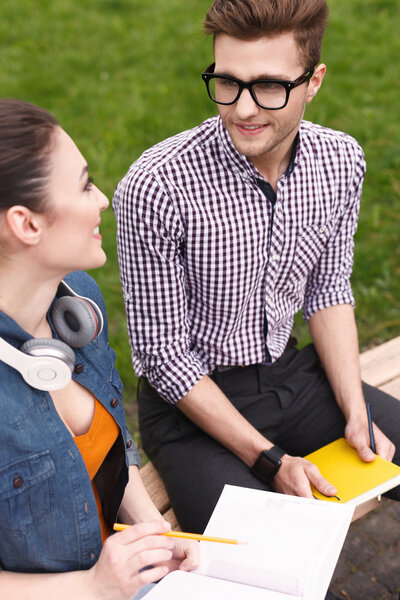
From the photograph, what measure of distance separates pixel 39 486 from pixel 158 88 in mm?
4779

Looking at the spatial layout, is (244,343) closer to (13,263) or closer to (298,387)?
(298,387)

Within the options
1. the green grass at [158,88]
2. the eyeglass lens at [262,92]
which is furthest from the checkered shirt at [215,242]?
the green grass at [158,88]

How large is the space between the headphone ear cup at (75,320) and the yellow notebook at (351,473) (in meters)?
1.04

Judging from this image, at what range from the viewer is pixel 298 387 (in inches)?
112

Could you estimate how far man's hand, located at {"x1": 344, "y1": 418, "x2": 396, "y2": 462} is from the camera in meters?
2.58

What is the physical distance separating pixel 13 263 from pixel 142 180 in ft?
2.88

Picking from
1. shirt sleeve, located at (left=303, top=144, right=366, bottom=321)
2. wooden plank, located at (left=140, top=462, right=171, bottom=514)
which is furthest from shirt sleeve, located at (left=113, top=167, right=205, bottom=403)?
shirt sleeve, located at (left=303, top=144, right=366, bottom=321)

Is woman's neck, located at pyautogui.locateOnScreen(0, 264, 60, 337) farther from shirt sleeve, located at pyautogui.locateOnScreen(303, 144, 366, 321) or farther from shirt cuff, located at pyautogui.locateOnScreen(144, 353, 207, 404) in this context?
shirt sleeve, located at pyautogui.locateOnScreen(303, 144, 366, 321)

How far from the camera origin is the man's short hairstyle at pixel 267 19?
2.29 m

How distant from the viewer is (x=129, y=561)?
1.63 metres

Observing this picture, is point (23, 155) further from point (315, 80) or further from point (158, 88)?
point (158, 88)

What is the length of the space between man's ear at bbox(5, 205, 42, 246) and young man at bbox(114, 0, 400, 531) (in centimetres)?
83

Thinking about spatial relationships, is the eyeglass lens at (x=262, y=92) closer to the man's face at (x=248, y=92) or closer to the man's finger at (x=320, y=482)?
the man's face at (x=248, y=92)

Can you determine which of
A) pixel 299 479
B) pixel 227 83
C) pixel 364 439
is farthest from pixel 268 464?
pixel 227 83
